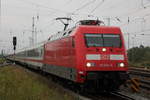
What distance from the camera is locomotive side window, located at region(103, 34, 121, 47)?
42.7 feet

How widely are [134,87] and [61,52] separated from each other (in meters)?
3.99

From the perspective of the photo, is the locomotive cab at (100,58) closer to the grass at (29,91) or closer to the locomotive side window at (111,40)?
the locomotive side window at (111,40)

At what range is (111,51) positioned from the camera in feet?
42.0

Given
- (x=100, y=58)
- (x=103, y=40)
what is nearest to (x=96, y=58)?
(x=100, y=58)

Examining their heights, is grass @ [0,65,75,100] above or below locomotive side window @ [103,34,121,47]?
below

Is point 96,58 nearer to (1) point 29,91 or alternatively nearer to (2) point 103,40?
(2) point 103,40

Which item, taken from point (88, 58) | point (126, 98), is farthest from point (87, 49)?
point (126, 98)

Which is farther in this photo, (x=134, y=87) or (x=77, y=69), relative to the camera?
(x=134, y=87)

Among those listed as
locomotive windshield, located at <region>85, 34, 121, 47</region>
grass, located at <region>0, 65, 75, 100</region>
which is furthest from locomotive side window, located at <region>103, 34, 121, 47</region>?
grass, located at <region>0, 65, 75, 100</region>

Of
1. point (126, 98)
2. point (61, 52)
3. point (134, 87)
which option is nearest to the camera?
point (126, 98)

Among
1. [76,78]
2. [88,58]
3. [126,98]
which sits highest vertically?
[88,58]

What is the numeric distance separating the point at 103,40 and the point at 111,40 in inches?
15.0

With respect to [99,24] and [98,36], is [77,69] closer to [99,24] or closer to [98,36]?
[98,36]

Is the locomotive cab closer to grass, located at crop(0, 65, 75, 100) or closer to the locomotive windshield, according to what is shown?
the locomotive windshield
